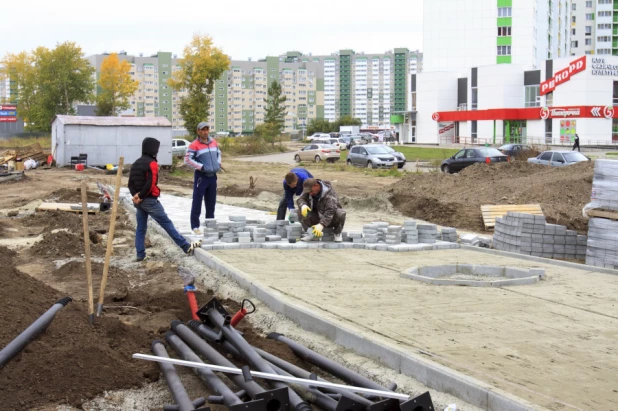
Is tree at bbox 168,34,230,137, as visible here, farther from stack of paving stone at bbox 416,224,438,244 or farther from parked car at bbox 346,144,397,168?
→ stack of paving stone at bbox 416,224,438,244

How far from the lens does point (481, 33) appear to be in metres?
84.6

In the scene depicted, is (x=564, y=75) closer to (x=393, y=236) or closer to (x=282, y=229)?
(x=393, y=236)

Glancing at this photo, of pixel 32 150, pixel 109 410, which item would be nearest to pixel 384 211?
pixel 109 410

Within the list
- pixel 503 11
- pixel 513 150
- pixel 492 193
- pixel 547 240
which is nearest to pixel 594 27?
pixel 503 11

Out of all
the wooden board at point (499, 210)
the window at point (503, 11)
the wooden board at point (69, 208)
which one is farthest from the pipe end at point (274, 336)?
the window at point (503, 11)

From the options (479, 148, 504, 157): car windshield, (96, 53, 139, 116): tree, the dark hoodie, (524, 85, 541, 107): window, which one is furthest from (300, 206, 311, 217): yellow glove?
(96, 53, 139, 116): tree

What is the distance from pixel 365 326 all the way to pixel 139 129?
32.5 m

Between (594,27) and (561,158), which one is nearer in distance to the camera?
(561,158)

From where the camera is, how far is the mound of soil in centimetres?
510

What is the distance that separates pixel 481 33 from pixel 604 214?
78136mm

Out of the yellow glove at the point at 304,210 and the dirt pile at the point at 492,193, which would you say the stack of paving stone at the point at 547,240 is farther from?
the yellow glove at the point at 304,210

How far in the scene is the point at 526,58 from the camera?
275 ft

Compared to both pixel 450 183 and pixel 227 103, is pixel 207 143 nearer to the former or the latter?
pixel 450 183

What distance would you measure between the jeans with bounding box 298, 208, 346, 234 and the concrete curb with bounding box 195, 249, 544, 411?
3672 millimetres
